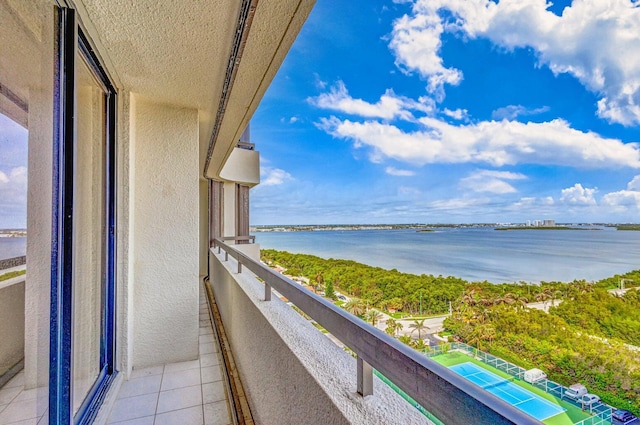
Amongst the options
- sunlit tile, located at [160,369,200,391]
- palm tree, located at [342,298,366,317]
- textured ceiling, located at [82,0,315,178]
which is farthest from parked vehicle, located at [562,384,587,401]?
sunlit tile, located at [160,369,200,391]

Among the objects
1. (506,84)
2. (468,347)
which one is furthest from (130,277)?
(506,84)

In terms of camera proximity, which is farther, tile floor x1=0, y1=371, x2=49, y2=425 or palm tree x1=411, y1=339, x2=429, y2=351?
tile floor x1=0, y1=371, x2=49, y2=425

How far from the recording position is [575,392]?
81cm

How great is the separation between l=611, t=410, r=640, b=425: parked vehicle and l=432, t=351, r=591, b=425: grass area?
48mm

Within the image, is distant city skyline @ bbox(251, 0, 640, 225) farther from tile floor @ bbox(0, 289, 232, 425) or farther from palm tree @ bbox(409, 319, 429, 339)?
tile floor @ bbox(0, 289, 232, 425)

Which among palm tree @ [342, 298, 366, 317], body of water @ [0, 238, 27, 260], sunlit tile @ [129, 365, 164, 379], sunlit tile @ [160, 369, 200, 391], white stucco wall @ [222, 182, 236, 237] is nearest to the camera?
body of water @ [0, 238, 27, 260]

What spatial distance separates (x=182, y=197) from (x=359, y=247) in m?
5.47

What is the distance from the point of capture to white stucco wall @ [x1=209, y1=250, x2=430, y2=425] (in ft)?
2.57

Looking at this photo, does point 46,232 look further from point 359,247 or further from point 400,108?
point 400,108

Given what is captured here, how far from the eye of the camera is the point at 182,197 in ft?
9.32

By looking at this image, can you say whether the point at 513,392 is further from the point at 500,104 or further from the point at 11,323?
the point at 500,104

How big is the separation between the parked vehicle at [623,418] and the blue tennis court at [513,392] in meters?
0.09

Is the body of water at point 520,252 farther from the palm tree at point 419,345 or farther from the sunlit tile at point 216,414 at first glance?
the sunlit tile at point 216,414

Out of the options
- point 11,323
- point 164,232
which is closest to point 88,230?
point 11,323
